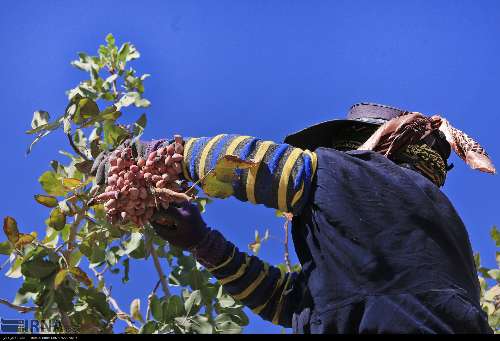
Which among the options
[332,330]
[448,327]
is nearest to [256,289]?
[332,330]

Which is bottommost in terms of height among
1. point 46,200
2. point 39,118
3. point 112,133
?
point 46,200

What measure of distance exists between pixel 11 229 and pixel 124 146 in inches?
27.2

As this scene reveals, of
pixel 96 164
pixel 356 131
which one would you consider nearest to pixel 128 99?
pixel 96 164

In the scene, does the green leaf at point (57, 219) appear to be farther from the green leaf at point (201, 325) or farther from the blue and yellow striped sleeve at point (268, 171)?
the blue and yellow striped sleeve at point (268, 171)

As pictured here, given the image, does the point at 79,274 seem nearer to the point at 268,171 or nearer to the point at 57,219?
the point at 57,219

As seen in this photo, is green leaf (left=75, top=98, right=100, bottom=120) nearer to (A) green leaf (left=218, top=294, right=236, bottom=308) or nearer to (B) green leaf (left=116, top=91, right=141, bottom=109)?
(B) green leaf (left=116, top=91, right=141, bottom=109)

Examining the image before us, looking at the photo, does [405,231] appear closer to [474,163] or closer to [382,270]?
[382,270]

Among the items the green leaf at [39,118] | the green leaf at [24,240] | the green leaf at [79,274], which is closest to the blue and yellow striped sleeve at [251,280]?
the green leaf at [79,274]

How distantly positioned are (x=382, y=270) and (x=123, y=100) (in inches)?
65.5

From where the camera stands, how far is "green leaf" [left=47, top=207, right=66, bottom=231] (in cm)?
262

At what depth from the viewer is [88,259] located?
2.91 metres

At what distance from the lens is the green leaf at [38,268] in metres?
2.51

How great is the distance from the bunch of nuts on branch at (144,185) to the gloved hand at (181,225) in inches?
3.0

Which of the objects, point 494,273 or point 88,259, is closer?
point 88,259
